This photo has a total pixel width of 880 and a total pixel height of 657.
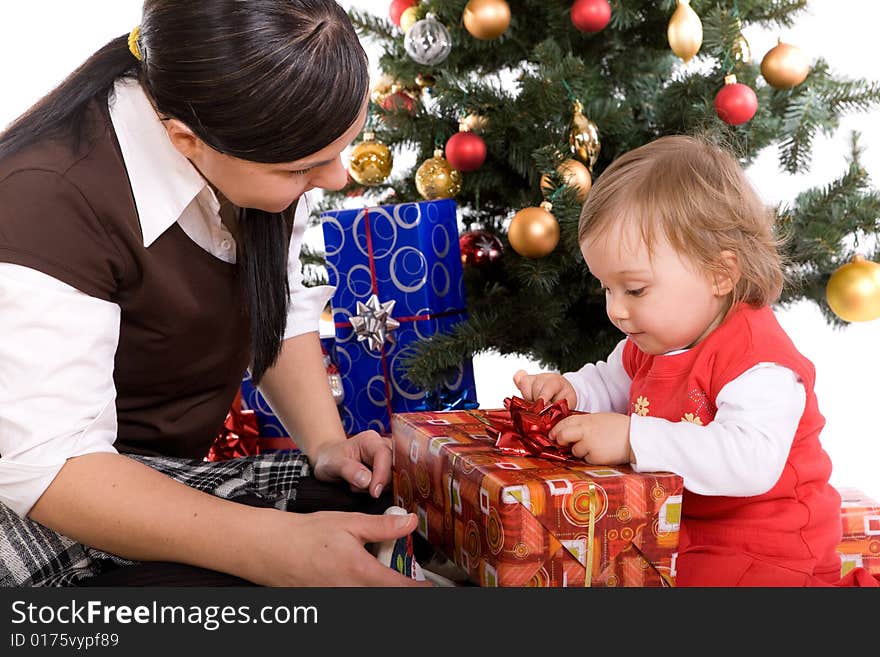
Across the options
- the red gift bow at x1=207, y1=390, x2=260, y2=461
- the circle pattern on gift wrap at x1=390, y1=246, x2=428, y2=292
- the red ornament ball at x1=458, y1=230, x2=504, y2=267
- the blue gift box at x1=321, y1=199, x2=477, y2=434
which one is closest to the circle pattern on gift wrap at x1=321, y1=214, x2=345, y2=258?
the blue gift box at x1=321, y1=199, x2=477, y2=434

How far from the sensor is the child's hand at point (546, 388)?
1254mm

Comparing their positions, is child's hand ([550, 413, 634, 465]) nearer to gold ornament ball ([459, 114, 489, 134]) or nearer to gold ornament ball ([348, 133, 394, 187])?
gold ornament ball ([459, 114, 489, 134])

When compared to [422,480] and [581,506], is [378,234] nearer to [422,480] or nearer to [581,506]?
[422,480]

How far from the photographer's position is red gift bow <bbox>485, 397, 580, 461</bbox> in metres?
1.01

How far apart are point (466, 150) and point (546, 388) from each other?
64 centimetres

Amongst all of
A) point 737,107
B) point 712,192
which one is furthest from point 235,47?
point 737,107

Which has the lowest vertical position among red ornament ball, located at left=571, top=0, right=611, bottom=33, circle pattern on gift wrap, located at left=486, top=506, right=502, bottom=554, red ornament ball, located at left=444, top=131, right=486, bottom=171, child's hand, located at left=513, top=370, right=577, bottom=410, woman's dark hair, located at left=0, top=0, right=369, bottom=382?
circle pattern on gift wrap, located at left=486, top=506, right=502, bottom=554

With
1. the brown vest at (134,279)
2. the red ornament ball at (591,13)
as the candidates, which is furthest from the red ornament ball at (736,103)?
the brown vest at (134,279)

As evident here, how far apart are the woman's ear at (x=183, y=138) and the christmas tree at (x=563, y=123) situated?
0.74 m

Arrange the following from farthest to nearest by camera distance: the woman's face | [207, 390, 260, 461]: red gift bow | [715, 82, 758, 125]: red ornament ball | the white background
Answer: the white background
[207, 390, 260, 461]: red gift bow
[715, 82, 758, 125]: red ornament ball
the woman's face

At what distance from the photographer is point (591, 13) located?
64.7 inches

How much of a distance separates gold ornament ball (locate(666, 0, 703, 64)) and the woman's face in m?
0.83

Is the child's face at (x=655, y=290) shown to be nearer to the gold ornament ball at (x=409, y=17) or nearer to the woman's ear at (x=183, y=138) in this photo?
the woman's ear at (x=183, y=138)
